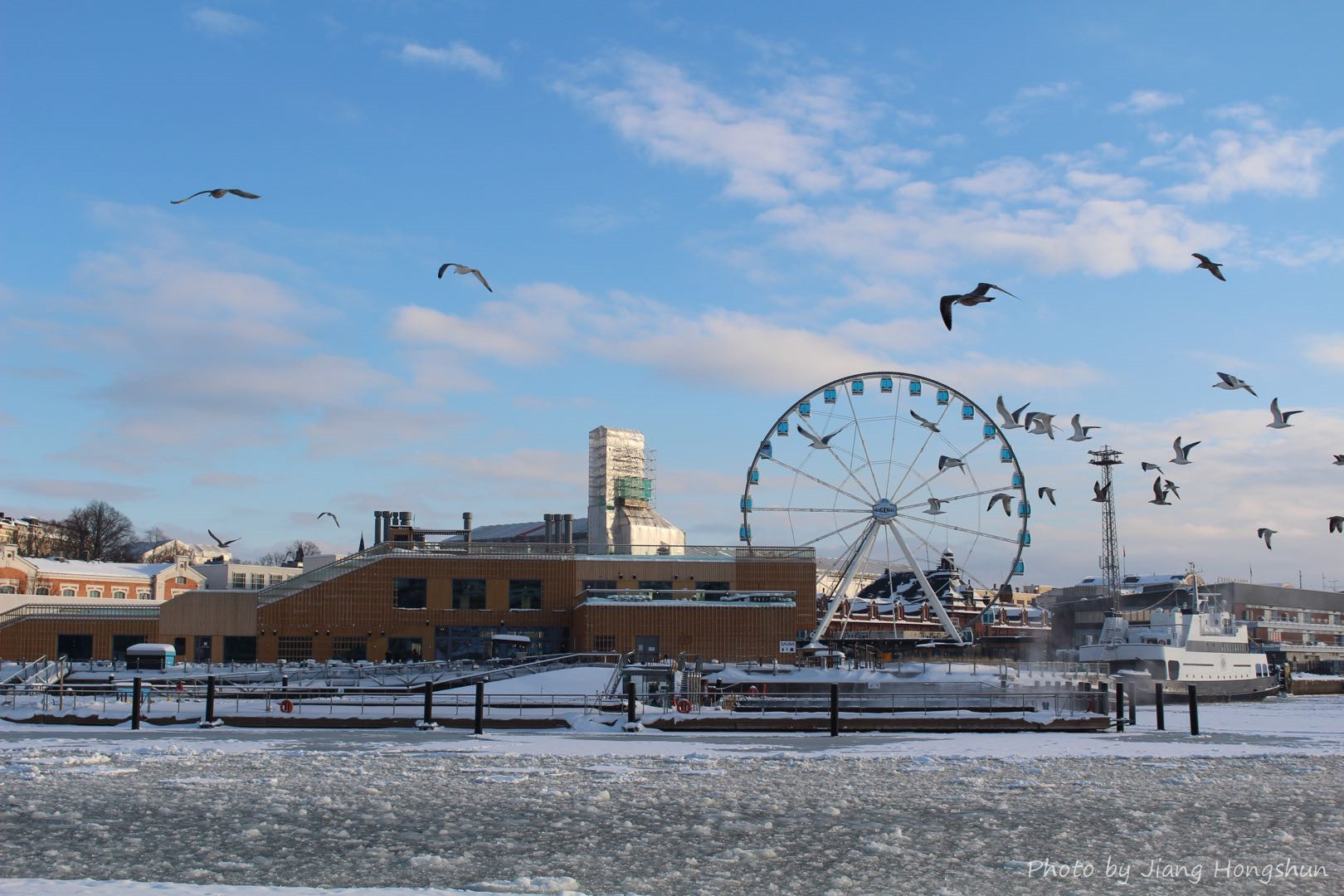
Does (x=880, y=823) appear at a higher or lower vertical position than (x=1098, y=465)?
lower

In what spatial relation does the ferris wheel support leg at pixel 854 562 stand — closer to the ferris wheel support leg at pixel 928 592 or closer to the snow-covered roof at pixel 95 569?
the ferris wheel support leg at pixel 928 592

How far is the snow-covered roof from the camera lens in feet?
337

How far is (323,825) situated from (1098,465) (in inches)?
3907

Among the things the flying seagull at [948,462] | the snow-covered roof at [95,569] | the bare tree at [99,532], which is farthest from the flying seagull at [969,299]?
the bare tree at [99,532]

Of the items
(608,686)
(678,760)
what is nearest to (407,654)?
(608,686)

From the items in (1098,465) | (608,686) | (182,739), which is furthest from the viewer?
(1098,465)

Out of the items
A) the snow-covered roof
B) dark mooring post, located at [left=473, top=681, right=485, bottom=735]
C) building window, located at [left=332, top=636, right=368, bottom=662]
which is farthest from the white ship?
the snow-covered roof

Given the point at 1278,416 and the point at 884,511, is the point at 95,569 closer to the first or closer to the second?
the point at 884,511

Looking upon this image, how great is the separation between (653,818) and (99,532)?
Result: 138 metres

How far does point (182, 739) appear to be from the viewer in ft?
103

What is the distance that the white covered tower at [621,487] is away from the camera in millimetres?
176375

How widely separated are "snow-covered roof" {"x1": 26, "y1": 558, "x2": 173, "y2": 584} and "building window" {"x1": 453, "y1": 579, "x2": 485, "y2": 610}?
42.9m

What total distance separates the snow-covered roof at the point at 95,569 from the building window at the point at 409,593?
40.2 meters

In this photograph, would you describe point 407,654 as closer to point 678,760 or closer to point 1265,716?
point 1265,716
